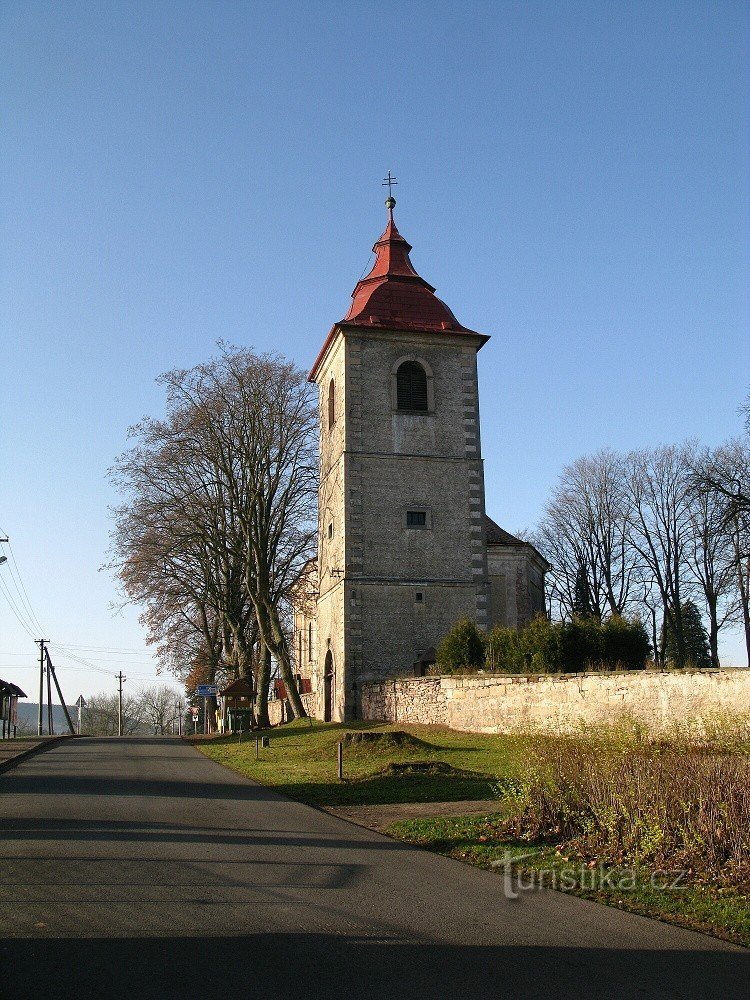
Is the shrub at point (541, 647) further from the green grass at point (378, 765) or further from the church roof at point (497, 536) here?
the church roof at point (497, 536)

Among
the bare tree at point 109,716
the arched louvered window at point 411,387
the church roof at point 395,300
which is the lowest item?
the bare tree at point 109,716

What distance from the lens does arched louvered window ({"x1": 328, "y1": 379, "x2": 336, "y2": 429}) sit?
37.7 meters

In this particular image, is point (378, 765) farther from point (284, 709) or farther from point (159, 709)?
point (159, 709)

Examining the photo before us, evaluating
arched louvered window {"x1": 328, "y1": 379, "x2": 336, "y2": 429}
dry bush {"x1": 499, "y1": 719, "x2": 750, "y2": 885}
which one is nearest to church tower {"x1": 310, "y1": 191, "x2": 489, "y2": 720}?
arched louvered window {"x1": 328, "y1": 379, "x2": 336, "y2": 429}

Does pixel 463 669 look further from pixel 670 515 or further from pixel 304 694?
pixel 670 515

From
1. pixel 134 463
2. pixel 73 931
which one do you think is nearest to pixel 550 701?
pixel 73 931

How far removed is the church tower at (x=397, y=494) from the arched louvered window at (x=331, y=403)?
0.89 ft

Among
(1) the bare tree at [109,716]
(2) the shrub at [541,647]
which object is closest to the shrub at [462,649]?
(2) the shrub at [541,647]

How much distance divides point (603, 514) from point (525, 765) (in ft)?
136

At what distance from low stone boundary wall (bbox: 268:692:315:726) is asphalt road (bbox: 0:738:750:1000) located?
3209cm

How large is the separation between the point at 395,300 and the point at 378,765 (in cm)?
2260

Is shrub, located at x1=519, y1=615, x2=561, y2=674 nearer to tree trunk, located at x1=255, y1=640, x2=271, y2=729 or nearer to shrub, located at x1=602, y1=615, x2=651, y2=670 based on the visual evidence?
shrub, located at x1=602, y1=615, x2=651, y2=670

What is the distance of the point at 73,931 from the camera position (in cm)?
609

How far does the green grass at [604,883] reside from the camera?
6.57 metres
